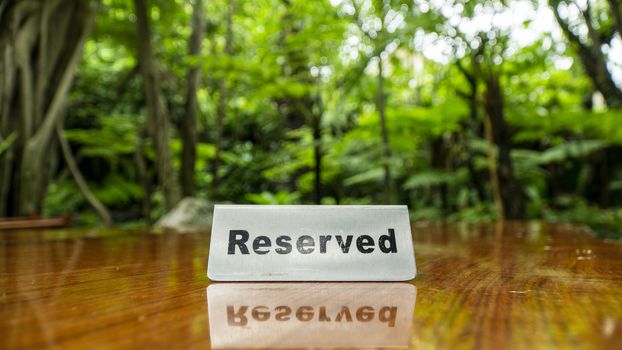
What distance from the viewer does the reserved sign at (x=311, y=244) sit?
33cm

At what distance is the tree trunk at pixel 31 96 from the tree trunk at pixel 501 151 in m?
1.63

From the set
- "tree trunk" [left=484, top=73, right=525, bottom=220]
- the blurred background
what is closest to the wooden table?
the blurred background

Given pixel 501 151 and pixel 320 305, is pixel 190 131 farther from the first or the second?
pixel 320 305

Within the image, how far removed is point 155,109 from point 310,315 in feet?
6.06

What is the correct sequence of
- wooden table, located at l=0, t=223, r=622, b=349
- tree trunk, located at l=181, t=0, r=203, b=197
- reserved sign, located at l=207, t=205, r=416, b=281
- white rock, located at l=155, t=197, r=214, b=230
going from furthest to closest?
tree trunk, located at l=181, t=0, r=203, b=197, white rock, located at l=155, t=197, r=214, b=230, reserved sign, located at l=207, t=205, r=416, b=281, wooden table, located at l=0, t=223, r=622, b=349

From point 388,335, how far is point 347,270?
6.2 inches

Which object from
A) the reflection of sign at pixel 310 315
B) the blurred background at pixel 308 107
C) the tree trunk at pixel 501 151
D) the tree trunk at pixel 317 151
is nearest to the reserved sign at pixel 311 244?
the reflection of sign at pixel 310 315

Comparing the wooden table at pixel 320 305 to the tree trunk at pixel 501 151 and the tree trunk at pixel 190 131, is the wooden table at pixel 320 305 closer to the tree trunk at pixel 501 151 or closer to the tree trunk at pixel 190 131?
the tree trunk at pixel 501 151

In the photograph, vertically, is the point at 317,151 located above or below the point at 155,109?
below

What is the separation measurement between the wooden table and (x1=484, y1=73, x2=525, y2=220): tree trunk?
5.51 feet

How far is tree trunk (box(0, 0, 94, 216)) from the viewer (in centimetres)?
148

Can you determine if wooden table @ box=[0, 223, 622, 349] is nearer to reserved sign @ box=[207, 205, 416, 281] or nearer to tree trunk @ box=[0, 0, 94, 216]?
reserved sign @ box=[207, 205, 416, 281]

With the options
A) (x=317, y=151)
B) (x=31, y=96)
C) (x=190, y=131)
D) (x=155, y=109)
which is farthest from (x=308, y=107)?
(x=31, y=96)

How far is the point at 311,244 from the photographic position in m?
0.35
